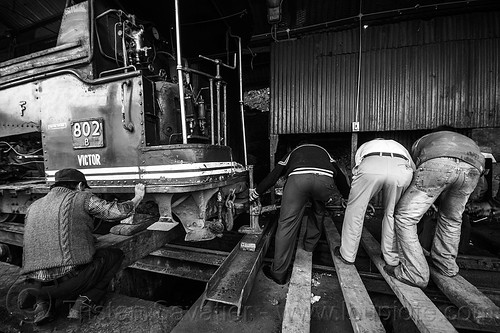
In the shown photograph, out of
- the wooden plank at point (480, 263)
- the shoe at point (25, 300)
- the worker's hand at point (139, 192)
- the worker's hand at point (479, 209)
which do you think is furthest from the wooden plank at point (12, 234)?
the worker's hand at point (479, 209)

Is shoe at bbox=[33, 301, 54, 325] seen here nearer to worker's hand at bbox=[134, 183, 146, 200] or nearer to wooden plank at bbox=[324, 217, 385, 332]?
worker's hand at bbox=[134, 183, 146, 200]

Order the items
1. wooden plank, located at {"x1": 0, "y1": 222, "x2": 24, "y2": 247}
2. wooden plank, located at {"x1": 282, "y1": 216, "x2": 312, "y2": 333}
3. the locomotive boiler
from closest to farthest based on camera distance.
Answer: wooden plank, located at {"x1": 282, "y1": 216, "x2": 312, "y2": 333} → the locomotive boiler → wooden plank, located at {"x1": 0, "y1": 222, "x2": 24, "y2": 247}

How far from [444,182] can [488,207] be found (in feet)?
10.3

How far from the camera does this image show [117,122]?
2834 millimetres

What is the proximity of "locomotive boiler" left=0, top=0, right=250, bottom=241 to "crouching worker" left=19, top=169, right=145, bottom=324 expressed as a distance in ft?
1.74

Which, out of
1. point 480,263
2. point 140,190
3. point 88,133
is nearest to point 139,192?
point 140,190

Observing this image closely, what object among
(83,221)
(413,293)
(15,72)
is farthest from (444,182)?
(15,72)

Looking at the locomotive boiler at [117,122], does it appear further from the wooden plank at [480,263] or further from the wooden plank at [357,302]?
the wooden plank at [480,263]

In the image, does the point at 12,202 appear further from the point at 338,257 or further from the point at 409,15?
the point at 409,15

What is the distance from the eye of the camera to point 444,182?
2.34m

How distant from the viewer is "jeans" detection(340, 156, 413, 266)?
251cm

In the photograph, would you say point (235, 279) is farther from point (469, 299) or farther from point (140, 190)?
point (469, 299)

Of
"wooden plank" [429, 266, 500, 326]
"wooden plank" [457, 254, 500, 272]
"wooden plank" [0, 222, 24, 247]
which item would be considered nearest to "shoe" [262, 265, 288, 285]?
"wooden plank" [429, 266, 500, 326]

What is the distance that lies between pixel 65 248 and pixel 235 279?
1.61m
